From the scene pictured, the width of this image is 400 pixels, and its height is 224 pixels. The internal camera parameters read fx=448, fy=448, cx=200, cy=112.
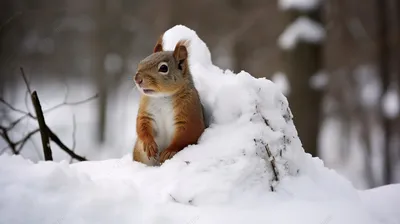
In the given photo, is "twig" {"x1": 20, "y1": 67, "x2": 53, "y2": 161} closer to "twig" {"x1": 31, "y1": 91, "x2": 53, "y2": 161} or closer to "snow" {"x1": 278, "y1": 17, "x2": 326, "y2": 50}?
"twig" {"x1": 31, "y1": 91, "x2": 53, "y2": 161}

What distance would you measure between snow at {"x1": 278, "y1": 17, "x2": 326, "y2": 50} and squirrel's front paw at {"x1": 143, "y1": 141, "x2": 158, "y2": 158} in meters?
2.75

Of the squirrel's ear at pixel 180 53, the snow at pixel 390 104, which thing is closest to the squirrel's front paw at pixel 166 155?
the squirrel's ear at pixel 180 53

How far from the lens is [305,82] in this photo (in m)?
4.38

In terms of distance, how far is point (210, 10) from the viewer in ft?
37.7

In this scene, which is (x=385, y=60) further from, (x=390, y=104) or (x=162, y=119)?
(x=162, y=119)

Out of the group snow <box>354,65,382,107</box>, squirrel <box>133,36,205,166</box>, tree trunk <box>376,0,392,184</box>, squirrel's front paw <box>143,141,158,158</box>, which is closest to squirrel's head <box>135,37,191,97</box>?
squirrel <box>133,36,205,166</box>

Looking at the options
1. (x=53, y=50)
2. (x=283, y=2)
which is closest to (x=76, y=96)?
(x=53, y=50)

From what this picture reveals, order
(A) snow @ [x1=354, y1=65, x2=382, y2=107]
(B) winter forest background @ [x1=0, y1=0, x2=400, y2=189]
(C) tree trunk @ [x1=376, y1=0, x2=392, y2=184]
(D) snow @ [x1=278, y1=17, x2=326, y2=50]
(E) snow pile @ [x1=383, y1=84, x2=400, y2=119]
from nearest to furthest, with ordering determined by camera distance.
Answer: (D) snow @ [x1=278, y1=17, x2=326, y2=50] < (C) tree trunk @ [x1=376, y1=0, x2=392, y2=184] < (E) snow pile @ [x1=383, y1=84, x2=400, y2=119] < (B) winter forest background @ [x1=0, y1=0, x2=400, y2=189] < (A) snow @ [x1=354, y1=65, x2=382, y2=107]

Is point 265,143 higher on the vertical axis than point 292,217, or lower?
higher

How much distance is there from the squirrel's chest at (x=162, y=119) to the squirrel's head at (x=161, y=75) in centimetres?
5

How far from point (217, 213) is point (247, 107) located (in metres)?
0.58

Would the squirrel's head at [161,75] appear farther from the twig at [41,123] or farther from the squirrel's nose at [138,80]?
the twig at [41,123]

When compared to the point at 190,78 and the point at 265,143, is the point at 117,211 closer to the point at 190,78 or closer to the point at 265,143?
the point at 265,143

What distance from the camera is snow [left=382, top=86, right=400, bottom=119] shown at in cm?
737
